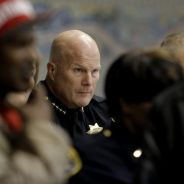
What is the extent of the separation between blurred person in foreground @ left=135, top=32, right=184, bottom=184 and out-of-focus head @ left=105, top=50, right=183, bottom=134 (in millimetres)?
169

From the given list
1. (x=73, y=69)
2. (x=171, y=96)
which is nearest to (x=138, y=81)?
(x=171, y=96)

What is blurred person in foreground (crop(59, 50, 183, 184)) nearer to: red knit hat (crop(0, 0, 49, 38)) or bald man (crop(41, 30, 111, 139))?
red knit hat (crop(0, 0, 49, 38))

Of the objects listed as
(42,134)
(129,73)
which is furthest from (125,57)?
(42,134)

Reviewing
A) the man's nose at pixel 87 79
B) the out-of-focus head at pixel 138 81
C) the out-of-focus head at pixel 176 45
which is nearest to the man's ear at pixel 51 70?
the man's nose at pixel 87 79

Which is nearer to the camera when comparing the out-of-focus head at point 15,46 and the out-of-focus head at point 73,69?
the out-of-focus head at point 15,46

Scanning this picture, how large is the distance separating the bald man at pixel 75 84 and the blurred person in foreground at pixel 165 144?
36.0 inches

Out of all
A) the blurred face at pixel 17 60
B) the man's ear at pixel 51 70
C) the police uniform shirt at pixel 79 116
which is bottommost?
the police uniform shirt at pixel 79 116

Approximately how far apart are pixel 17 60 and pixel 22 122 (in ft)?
0.39

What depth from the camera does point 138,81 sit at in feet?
5.16

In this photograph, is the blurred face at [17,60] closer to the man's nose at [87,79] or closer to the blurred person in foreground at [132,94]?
the blurred person in foreground at [132,94]

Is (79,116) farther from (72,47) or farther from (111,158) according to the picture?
(111,158)

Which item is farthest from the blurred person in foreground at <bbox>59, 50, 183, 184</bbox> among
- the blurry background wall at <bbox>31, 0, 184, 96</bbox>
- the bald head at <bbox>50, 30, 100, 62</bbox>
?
the blurry background wall at <bbox>31, 0, 184, 96</bbox>

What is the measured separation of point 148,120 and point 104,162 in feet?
0.94

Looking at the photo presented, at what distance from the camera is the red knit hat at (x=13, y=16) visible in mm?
1367
